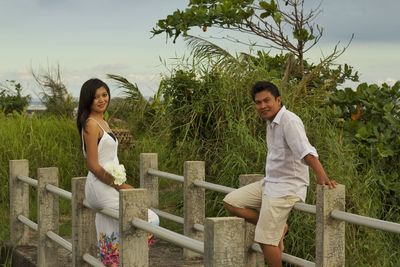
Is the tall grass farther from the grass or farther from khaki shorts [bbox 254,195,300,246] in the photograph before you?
khaki shorts [bbox 254,195,300,246]

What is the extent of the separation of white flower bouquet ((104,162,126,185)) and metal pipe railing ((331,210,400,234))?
144 centimetres

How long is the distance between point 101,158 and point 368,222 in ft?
6.26

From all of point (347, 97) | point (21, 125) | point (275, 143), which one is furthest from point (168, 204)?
point (275, 143)

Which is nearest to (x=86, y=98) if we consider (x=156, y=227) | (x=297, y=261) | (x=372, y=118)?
(x=156, y=227)

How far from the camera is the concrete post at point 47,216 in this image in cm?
732

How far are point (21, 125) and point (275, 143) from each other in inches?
365

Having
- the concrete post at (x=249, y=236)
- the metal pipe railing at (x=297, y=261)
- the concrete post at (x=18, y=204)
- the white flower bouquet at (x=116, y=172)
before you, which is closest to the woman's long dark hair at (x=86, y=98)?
the white flower bouquet at (x=116, y=172)

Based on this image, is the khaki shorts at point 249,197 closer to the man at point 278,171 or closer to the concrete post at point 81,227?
the man at point 278,171

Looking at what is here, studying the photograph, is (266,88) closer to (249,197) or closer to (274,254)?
(249,197)

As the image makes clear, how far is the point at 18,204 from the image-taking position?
339 inches

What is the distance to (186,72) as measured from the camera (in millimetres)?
8836

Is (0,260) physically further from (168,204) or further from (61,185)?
(61,185)

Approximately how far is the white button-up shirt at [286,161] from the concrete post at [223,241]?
1.06 meters

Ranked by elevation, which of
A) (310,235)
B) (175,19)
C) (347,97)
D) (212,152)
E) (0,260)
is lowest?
(0,260)
